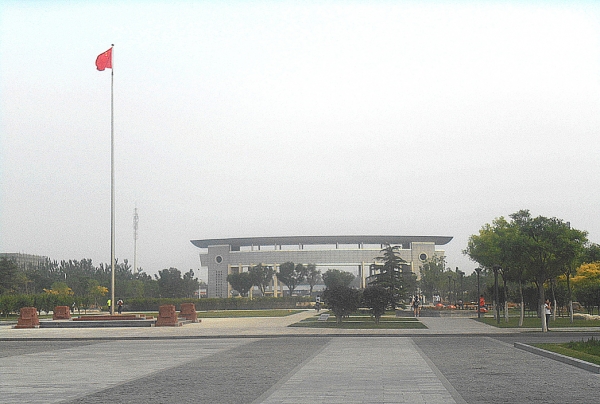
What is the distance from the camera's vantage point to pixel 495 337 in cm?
2736

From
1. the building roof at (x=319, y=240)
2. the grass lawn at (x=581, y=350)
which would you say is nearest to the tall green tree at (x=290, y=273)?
the building roof at (x=319, y=240)

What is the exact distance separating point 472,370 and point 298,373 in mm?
3913

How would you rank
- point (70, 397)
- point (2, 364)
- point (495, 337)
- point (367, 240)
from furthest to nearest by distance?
point (367, 240)
point (495, 337)
point (2, 364)
point (70, 397)

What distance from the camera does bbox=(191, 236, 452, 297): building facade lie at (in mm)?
115125

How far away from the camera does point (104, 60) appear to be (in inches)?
1594

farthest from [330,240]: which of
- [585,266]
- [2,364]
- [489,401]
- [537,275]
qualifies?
[489,401]

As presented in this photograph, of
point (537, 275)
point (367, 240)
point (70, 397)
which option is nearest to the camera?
point (70, 397)

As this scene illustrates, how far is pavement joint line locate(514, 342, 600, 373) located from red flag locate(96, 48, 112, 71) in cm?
2937

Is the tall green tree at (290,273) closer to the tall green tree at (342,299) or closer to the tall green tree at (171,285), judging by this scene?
the tall green tree at (171,285)

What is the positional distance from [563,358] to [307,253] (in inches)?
3983

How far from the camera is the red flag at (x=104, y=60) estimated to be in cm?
4025

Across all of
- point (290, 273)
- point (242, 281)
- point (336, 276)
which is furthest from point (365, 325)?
point (336, 276)

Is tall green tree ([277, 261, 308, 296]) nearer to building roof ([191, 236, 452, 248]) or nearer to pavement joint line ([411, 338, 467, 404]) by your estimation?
building roof ([191, 236, 452, 248])

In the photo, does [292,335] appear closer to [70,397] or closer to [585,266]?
[70,397]
